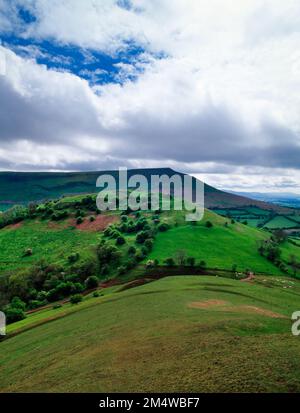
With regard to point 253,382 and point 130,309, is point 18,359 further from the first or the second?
point 253,382

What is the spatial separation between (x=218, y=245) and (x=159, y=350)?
108397 millimetres

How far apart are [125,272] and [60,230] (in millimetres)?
81550

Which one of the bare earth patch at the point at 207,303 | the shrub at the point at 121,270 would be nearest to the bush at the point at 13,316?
the shrub at the point at 121,270

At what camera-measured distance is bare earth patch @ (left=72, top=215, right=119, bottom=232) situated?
179625 mm

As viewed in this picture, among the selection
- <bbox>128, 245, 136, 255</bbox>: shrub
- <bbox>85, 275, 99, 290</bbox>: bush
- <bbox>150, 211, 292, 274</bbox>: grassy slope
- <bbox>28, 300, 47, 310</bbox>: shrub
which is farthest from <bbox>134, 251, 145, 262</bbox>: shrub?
<bbox>28, 300, 47, 310</bbox>: shrub

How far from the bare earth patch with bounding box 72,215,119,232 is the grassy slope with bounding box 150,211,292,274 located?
137ft

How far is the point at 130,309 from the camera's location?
57.3 metres

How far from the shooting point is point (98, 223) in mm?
185750

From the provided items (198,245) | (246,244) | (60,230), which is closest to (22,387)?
(198,245)

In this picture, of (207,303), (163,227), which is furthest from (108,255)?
(207,303)

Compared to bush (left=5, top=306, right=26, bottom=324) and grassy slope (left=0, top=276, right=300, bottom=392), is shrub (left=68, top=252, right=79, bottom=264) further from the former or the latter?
grassy slope (left=0, top=276, right=300, bottom=392)

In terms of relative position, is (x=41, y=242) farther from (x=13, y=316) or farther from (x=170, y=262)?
(x=13, y=316)

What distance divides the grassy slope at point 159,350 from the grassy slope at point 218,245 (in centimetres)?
5954

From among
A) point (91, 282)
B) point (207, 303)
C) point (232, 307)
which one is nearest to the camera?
point (232, 307)
